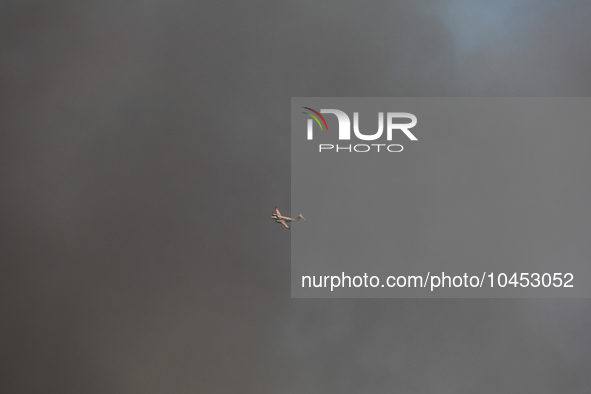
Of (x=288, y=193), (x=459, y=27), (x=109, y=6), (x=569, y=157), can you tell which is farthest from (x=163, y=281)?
(x=569, y=157)

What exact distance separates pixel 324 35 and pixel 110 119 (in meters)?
2.13

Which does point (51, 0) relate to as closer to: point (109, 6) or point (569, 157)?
point (109, 6)

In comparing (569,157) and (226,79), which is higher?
(226,79)

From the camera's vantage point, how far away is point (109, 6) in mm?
3641

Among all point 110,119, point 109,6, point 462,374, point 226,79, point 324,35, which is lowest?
point 462,374

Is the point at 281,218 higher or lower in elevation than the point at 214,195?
lower

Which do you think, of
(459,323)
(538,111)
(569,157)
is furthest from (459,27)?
(459,323)

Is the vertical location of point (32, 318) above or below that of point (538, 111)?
below

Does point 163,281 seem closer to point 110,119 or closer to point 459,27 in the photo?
point 110,119

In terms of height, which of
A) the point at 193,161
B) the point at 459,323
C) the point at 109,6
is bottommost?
the point at 459,323

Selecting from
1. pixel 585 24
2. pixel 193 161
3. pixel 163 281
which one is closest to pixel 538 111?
pixel 585 24

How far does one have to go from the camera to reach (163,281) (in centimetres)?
353

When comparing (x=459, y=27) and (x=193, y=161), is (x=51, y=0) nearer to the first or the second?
(x=193, y=161)

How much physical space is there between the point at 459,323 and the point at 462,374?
0.45 metres
